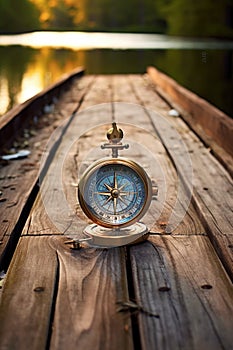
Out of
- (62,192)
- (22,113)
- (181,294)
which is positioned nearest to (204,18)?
(22,113)

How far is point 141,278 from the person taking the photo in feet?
7.09

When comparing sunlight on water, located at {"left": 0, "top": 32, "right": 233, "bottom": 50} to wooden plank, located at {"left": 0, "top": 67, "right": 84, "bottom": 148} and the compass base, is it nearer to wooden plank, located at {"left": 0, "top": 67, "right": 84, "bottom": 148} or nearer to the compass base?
wooden plank, located at {"left": 0, "top": 67, "right": 84, "bottom": 148}

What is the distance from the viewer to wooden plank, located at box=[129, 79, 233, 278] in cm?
259

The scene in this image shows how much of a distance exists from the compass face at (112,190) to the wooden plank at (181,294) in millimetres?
165

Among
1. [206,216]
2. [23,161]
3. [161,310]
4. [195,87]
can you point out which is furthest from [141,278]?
[195,87]

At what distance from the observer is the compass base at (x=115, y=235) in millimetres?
2373

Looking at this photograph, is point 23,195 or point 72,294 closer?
point 72,294

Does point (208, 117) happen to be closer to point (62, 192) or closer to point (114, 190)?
point (62, 192)

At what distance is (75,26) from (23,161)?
6614cm

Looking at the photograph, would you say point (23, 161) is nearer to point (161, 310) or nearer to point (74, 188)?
point (74, 188)

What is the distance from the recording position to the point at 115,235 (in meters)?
2.38

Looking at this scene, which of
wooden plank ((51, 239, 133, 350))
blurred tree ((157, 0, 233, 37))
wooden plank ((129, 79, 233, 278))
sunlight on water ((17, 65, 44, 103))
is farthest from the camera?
blurred tree ((157, 0, 233, 37))

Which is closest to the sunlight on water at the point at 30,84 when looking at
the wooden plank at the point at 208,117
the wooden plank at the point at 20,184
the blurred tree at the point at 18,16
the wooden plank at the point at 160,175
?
the wooden plank at the point at 208,117

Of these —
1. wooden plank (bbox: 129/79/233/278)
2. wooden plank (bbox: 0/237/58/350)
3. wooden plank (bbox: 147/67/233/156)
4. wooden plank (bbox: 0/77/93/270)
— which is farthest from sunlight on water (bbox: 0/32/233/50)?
wooden plank (bbox: 0/237/58/350)
